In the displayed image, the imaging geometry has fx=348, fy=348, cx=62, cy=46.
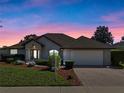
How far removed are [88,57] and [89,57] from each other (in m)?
0.13

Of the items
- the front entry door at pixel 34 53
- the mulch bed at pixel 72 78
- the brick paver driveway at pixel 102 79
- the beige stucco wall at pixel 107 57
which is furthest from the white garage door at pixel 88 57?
the mulch bed at pixel 72 78

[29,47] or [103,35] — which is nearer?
[29,47]

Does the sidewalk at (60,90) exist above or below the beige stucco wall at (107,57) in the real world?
below

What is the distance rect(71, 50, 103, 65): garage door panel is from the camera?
46.2 metres

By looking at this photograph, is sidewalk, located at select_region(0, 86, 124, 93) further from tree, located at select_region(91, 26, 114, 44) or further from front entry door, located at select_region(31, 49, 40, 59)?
tree, located at select_region(91, 26, 114, 44)

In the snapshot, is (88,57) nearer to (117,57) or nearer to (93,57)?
(93,57)

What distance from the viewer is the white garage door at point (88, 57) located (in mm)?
46188

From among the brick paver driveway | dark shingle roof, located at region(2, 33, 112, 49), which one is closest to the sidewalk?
the brick paver driveway

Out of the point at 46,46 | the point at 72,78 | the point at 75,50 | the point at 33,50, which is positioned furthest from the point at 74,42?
the point at 72,78

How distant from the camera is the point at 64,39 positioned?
54438 mm

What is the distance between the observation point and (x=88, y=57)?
46.3 m

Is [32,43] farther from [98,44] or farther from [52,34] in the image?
[98,44]

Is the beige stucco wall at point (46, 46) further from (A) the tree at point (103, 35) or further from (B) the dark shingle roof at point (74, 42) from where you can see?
(A) the tree at point (103, 35)

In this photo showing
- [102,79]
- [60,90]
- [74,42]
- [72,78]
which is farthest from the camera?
[74,42]
